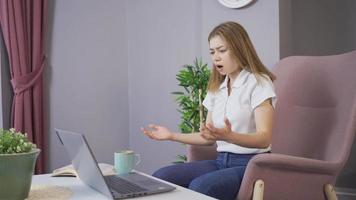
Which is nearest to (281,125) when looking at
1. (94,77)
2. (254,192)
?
(254,192)

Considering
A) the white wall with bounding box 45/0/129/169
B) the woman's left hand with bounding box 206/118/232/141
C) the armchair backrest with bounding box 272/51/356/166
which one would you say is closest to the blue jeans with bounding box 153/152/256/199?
the woman's left hand with bounding box 206/118/232/141

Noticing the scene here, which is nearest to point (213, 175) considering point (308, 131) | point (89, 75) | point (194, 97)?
Answer: point (308, 131)

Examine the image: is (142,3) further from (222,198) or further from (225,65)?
(222,198)

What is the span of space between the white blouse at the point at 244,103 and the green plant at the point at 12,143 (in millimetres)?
880

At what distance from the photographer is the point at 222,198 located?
5.46 ft

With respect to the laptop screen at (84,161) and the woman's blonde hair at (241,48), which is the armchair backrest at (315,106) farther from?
the laptop screen at (84,161)

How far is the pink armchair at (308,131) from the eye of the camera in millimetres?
1675

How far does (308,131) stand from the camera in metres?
2.18

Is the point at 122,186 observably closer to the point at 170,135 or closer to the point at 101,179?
the point at 101,179

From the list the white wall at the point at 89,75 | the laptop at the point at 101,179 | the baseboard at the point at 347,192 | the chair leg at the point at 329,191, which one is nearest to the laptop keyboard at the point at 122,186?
the laptop at the point at 101,179

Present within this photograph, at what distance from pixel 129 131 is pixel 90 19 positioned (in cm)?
94

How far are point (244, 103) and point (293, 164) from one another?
328 mm

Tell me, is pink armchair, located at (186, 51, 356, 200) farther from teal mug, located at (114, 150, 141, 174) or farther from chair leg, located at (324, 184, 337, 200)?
teal mug, located at (114, 150, 141, 174)

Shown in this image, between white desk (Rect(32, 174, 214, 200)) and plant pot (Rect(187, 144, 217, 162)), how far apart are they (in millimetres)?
678
